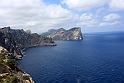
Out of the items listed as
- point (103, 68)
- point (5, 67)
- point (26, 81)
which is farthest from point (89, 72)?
point (5, 67)

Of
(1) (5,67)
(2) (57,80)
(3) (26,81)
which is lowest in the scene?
(2) (57,80)

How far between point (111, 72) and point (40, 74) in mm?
62234

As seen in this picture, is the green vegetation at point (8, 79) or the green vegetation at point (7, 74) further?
the green vegetation at point (7, 74)

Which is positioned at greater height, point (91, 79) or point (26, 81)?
point (26, 81)

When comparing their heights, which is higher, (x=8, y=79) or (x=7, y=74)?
(x=7, y=74)

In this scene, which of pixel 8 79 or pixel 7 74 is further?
pixel 7 74

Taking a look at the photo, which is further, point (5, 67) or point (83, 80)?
point (83, 80)

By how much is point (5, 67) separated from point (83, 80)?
199 feet

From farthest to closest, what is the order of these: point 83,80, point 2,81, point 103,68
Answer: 1. point 103,68
2. point 83,80
3. point 2,81

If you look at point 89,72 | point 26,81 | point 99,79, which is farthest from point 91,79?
point 26,81

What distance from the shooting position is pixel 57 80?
392ft

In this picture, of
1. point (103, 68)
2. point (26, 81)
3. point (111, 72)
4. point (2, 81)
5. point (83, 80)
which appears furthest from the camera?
point (103, 68)

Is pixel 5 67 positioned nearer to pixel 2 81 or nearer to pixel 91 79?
pixel 2 81

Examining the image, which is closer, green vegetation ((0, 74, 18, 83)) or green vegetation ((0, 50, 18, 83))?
green vegetation ((0, 74, 18, 83))
